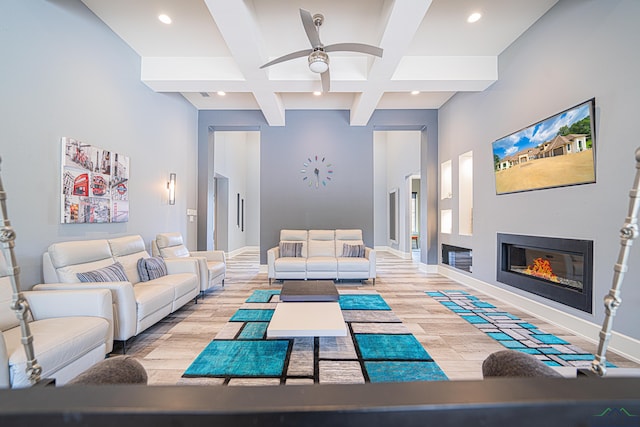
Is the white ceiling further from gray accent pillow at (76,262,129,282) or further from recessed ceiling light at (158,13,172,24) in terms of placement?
gray accent pillow at (76,262,129,282)

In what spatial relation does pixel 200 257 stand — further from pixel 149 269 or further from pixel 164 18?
pixel 164 18

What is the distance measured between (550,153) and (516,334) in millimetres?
1928

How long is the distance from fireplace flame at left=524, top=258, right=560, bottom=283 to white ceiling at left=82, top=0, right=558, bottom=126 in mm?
2554

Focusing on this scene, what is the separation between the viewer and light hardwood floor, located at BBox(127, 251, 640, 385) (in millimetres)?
2135

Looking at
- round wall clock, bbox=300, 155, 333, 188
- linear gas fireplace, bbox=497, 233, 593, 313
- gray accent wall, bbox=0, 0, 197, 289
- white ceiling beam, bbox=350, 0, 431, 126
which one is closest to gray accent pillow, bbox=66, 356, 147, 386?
gray accent wall, bbox=0, 0, 197, 289

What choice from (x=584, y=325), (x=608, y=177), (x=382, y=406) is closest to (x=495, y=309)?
(x=584, y=325)

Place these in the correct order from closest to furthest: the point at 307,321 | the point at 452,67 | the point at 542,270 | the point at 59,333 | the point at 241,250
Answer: the point at 59,333 < the point at 307,321 < the point at 542,270 < the point at 452,67 < the point at 241,250

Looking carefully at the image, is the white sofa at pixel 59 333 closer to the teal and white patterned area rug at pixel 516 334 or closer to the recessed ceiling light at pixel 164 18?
the recessed ceiling light at pixel 164 18

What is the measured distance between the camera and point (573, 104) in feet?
8.88

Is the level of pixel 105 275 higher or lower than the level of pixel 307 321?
higher

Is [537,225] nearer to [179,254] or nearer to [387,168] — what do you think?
[179,254]

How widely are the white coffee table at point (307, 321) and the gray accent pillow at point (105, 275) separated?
1.60 m

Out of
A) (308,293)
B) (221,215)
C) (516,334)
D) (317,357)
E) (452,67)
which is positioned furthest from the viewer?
(221,215)

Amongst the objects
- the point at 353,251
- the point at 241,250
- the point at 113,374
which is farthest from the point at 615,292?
the point at 241,250
